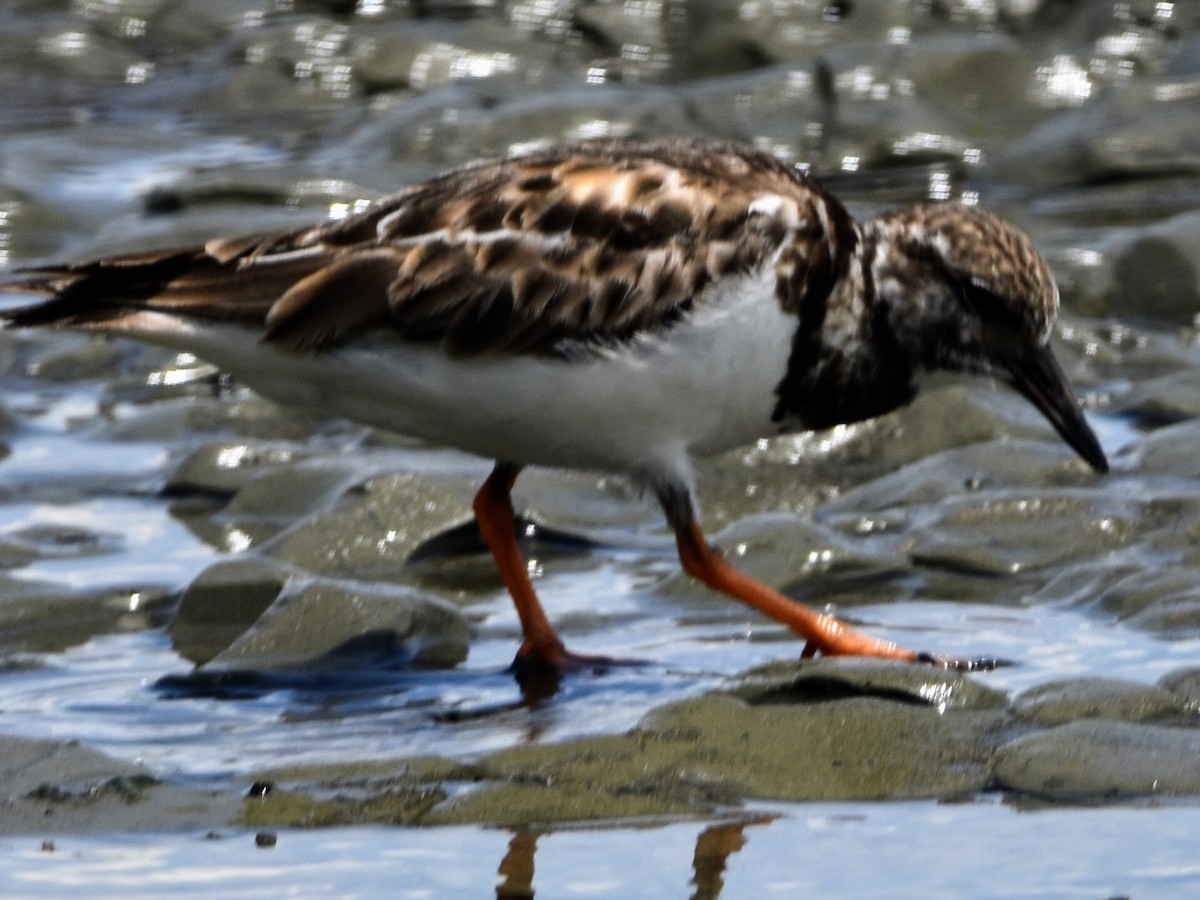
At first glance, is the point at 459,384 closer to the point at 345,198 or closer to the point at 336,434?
the point at 336,434

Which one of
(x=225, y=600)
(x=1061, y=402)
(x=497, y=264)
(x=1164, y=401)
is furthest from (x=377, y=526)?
(x=1164, y=401)

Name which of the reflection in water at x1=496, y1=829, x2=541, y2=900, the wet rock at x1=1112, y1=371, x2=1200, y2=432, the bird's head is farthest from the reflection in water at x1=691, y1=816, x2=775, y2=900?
the wet rock at x1=1112, y1=371, x2=1200, y2=432

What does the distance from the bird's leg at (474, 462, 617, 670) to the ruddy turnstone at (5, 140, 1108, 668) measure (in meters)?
0.01

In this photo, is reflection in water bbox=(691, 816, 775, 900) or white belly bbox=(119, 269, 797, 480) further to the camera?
white belly bbox=(119, 269, 797, 480)

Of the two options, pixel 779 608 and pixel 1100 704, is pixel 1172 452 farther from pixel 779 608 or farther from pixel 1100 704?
pixel 1100 704

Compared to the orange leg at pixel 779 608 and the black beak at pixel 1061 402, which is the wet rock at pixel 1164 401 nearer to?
the black beak at pixel 1061 402

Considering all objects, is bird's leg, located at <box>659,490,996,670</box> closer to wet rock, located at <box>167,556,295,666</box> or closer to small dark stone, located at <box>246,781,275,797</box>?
wet rock, located at <box>167,556,295,666</box>

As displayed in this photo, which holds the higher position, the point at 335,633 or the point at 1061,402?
the point at 1061,402

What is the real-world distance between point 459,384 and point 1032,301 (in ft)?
5.04

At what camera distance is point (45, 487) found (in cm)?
721

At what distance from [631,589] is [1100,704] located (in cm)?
190

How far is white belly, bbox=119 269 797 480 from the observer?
520cm

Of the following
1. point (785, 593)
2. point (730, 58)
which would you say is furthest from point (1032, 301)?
point (730, 58)

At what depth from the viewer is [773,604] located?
548cm
